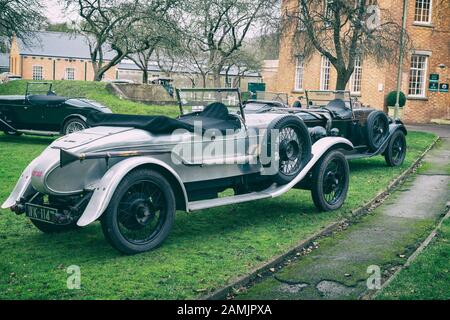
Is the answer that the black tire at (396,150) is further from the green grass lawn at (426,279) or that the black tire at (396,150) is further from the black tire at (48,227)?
the black tire at (48,227)

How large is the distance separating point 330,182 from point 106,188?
3.89m

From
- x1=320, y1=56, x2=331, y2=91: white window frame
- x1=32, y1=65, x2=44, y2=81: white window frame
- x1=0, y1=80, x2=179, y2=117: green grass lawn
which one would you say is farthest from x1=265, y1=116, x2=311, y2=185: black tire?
x1=32, y1=65, x2=44, y2=81: white window frame

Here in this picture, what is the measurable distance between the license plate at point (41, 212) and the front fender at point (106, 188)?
41 cm

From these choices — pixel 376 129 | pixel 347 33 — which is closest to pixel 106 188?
pixel 376 129

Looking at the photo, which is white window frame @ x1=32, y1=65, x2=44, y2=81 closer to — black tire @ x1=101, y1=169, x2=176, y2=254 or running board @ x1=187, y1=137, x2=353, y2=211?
running board @ x1=187, y1=137, x2=353, y2=211

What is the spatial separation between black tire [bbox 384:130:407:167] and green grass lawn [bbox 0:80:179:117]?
10561 millimetres

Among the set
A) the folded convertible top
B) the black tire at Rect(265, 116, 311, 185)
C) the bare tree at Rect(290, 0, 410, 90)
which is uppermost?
the bare tree at Rect(290, 0, 410, 90)

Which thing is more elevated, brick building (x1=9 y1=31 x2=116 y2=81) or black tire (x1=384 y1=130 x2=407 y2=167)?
brick building (x1=9 y1=31 x2=116 y2=81)

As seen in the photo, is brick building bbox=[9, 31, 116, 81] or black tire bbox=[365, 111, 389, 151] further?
brick building bbox=[9, 31, 116, 81]

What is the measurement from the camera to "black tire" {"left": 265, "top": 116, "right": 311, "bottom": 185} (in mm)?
7605

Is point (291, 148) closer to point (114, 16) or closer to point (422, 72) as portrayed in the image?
point (114, 16)

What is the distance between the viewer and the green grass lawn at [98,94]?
2283 centimetres

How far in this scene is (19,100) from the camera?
52.4 ft

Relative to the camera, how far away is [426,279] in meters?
5.22
